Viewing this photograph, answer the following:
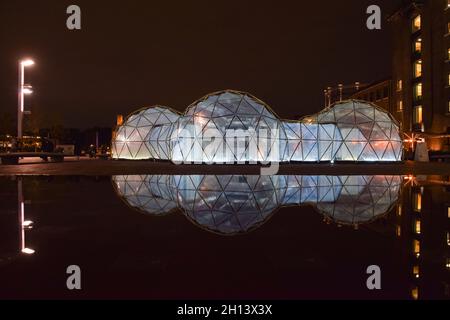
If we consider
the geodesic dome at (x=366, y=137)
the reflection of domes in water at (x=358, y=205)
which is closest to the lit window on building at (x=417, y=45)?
the geodesic dome at (x=366, y=137)

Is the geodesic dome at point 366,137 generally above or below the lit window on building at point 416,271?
above

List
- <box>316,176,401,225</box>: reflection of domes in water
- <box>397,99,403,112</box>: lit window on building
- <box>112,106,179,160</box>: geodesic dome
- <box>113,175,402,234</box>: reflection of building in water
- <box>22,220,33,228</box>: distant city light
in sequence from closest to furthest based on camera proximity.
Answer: <box>22,220,33,228</box>: distant city light
<box>113,175,402,234</box>: reflection of building in water
<box>316,176,401,225</box>: reflection of domes in water
<box>112,106,179,160</box>: geodesic dome
<box>397,99,403,112</box>: lit window on building

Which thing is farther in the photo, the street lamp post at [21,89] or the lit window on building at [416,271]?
the street lamp post at [21,89]

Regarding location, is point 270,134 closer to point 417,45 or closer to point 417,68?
point 417,68

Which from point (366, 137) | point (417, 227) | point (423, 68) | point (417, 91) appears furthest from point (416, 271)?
point (417, 91)

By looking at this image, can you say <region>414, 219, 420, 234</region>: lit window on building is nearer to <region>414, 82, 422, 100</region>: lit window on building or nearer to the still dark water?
the still dark water

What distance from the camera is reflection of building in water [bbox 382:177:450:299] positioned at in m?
5.31

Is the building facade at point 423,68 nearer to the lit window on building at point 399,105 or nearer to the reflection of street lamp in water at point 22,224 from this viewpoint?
the lit window on building at point 399,105

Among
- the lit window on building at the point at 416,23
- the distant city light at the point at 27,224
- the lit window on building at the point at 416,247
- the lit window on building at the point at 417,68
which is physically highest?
the lit window on building at the point at 416,23

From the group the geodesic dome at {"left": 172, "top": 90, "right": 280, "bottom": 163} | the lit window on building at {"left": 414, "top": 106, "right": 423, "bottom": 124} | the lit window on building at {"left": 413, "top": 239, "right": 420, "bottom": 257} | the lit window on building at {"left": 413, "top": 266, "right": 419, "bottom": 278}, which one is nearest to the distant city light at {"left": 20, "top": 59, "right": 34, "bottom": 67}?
the geodesic dome at {"left": 172, "top": 90, "right": 280, "bottom": 163}

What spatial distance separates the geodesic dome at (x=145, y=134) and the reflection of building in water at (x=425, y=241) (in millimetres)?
36677

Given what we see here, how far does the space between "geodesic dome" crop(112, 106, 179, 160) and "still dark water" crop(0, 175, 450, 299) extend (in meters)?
34.2

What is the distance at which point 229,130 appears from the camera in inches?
1451

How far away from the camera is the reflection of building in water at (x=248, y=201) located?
1003cm
